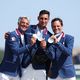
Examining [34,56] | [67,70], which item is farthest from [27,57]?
[67,70]

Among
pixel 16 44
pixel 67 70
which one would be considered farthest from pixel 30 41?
pixel 67 70

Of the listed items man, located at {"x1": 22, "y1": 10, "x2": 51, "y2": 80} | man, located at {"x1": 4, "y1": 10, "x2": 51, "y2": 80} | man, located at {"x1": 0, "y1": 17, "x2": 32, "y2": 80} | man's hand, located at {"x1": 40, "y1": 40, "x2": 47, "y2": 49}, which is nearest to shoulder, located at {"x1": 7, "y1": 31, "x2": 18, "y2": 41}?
man, located at {"x1": 0, "y1": 17, "x2": 32, "y2": 80}

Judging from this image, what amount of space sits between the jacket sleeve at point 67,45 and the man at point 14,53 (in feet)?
1.98

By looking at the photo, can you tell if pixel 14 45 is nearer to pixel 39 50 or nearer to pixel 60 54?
pixel 39 50

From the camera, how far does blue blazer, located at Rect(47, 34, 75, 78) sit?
891cm

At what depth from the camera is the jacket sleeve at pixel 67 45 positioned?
876 cm

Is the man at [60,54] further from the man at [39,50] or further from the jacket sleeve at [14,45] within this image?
the jacket sleeve at [14,45]

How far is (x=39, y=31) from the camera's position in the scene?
904 centimetres

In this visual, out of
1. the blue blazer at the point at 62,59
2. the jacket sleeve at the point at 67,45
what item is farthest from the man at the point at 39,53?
the jacket sleeve at the point at 67,45

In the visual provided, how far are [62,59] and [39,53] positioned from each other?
16.2 inches

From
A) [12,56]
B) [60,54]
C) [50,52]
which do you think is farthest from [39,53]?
[12,56]

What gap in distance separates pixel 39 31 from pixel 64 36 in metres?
0.45

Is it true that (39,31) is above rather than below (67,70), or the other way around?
above

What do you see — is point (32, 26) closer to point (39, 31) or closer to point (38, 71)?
point (39, 31)
